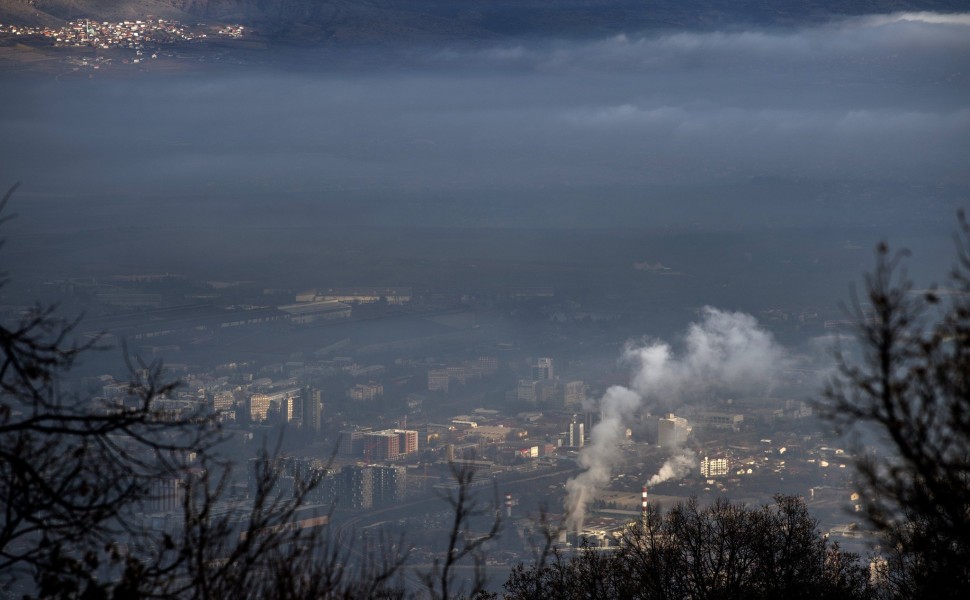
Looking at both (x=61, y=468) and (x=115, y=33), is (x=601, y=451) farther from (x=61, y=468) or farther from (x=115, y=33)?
(x=61, y=468)

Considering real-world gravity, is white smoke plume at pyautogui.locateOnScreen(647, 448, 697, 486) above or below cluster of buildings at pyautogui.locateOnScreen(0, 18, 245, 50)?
below

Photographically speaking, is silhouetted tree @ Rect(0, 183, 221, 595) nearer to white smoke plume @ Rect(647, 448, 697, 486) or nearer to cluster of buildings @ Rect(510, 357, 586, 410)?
white smoke plume @ Rect(647, 448, 697, 486)

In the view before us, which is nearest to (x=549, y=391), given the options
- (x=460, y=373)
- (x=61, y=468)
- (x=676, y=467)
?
(x=460, y=373)

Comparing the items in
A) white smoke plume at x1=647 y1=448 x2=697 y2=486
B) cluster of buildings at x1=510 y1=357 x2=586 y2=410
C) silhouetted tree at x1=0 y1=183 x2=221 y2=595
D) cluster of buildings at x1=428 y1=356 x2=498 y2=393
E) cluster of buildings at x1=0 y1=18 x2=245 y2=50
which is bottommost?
white smoke plume at x1=647 y1=448 x2=697 y2=486

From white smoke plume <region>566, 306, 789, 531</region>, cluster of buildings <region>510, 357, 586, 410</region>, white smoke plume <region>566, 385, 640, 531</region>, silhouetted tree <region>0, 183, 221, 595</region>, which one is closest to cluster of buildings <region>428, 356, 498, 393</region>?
cluster of buildings <region>510, 357, 586, 410</region>

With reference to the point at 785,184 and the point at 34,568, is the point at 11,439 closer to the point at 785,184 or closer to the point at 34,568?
the point at 34,568

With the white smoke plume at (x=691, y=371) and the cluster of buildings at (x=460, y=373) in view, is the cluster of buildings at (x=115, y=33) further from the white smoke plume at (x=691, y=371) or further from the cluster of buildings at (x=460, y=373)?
the white smoke plume at (x=691, y=371)

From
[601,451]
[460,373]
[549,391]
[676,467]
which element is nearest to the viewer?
[676,467]
